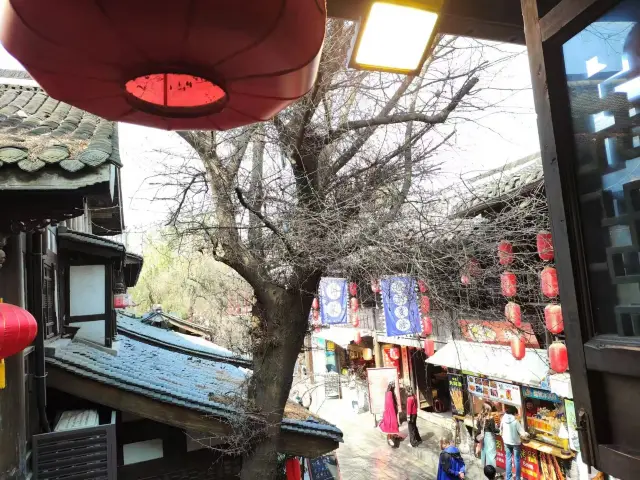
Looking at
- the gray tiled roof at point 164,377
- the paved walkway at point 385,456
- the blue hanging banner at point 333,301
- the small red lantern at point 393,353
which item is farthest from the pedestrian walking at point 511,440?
the gray tiled roof at point 164,377

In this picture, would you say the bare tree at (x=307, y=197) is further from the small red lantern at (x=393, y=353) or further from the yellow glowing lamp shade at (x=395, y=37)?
the small red lantern at (x=393, y=353)

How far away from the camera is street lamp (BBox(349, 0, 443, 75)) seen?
102 inches

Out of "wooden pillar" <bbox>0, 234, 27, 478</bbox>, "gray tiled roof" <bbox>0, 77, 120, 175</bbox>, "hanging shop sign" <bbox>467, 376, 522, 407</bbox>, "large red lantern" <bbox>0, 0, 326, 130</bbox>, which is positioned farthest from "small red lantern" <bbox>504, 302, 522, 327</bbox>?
"large red lantern" <bbox>0, 0, 326, 130</bbox>

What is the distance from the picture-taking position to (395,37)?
271 cm

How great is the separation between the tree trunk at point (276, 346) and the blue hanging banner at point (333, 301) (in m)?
4.76

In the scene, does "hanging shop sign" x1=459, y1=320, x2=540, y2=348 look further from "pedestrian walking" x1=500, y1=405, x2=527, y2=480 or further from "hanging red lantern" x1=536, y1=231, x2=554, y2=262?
"hanging red lantern" x1=536, y1=231, x2=554, y2=262

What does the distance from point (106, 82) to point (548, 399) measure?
13.1 metres

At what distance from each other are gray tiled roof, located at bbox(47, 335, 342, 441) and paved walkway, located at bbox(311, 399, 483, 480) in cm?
538

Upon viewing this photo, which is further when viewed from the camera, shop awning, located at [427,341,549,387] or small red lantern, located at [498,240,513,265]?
shop awning, located at [427,341,549,387]

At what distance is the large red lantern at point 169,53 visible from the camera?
124 centimetres

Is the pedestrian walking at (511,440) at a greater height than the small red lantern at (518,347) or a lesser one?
lesser

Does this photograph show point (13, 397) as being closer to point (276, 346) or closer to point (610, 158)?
point (276, 346)

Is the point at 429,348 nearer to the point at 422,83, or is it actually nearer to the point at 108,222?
the point at 422,83

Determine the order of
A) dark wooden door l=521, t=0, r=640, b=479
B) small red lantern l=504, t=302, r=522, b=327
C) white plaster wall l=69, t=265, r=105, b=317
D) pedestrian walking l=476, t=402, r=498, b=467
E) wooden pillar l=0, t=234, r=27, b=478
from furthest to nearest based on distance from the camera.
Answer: pedestrian walking l=476, t=402, r=498, b=467, small red lantern l=504, t=302, r=522, b=327, white plaster wall l=69, t=265, r=105, b=317, wooden pillar l=0, t=234, r=27, b=478, dark wooden door l=521, t=0, r=640, b=479
